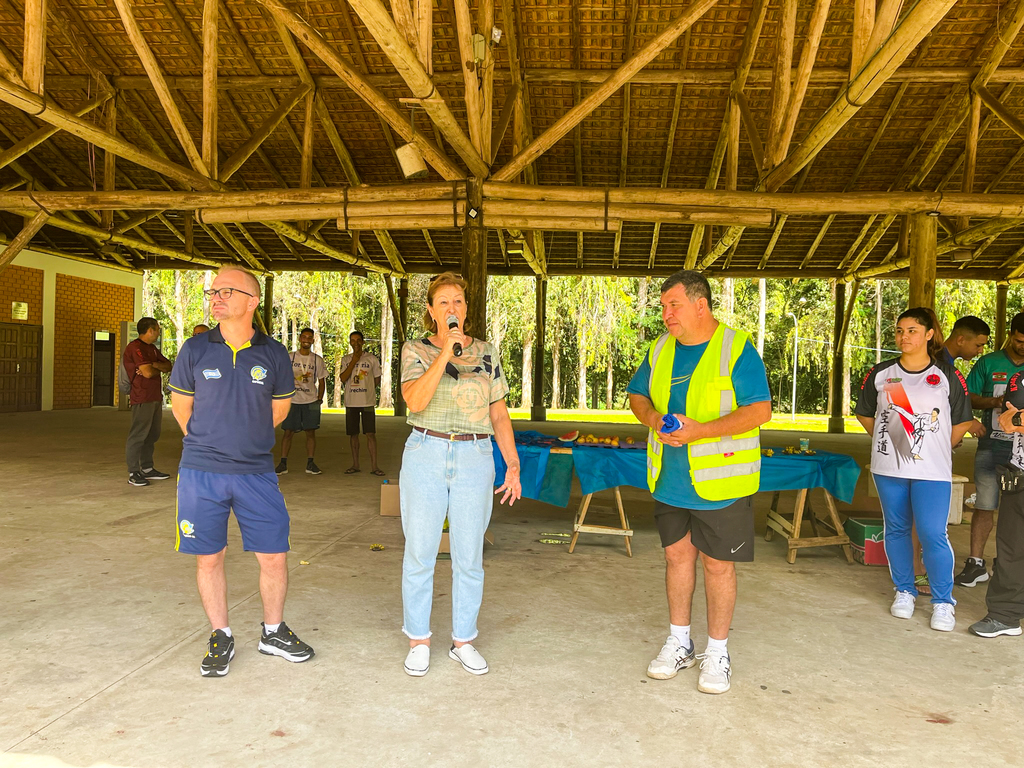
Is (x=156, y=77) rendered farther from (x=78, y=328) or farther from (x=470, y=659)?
(x=78, y=328)

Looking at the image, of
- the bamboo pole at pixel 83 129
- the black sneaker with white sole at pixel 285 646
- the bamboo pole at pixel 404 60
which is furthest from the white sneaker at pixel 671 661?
the bamboo pole at pixel 83 129

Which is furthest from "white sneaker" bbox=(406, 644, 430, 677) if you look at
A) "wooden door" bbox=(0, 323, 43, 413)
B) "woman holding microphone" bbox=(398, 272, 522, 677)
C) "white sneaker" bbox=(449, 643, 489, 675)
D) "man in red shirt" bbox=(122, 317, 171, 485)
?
"wooden door" bbox=(0, 323, 43, 413)

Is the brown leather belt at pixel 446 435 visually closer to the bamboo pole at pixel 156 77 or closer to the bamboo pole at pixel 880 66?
the bamboo pole at pixel 880 66

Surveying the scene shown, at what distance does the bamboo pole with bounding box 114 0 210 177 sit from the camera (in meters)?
6.12

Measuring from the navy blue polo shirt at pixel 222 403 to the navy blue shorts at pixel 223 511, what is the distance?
5cm

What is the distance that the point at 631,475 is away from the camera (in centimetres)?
534

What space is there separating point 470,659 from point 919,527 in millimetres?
2421

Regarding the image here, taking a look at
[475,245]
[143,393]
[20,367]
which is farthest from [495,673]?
[20,367]

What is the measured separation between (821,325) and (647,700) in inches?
1216

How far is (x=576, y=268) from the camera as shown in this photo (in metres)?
17.2

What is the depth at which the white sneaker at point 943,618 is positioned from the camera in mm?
3672

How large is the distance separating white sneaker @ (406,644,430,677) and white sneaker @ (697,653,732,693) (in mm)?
1082

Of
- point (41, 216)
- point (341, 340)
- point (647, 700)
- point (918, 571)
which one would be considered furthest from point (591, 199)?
point (341, 340)

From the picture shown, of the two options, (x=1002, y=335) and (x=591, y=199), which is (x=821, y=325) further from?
(x=591, y=199)
